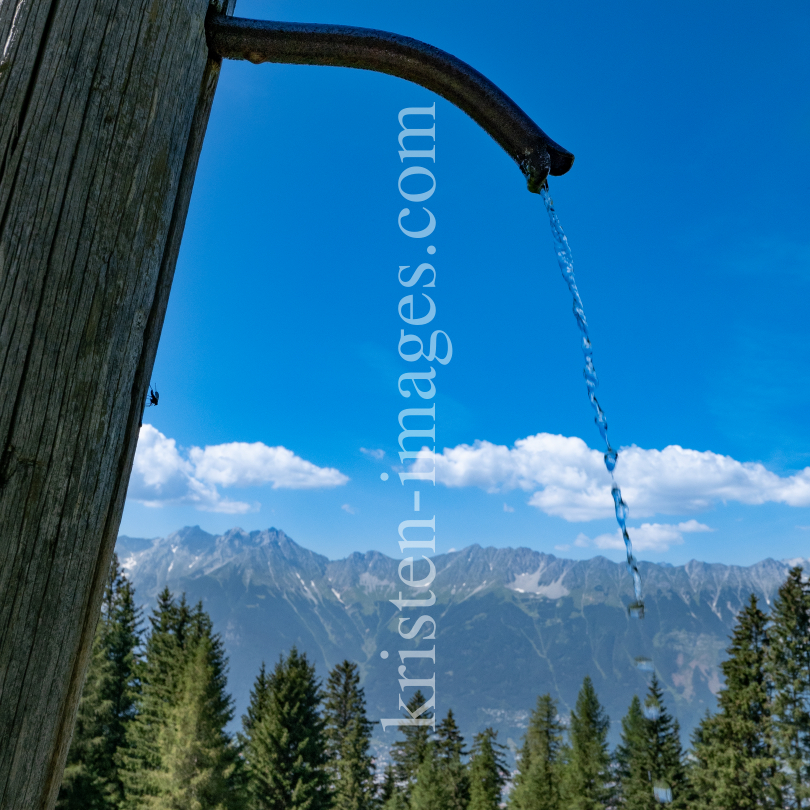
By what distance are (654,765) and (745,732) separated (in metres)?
9.19

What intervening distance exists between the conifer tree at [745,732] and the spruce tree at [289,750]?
1903cm

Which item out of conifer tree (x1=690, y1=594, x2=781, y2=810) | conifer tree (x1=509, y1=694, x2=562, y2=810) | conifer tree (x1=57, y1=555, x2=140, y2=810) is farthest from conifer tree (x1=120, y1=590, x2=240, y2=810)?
conifer tree (x1=690, y1=594, x2=781, y2=810)

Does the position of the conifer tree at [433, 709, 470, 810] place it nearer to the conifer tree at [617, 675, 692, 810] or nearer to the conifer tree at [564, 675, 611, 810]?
the conifer tree at [564, 675, 611, 810]

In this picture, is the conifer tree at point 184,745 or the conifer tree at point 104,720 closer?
the conifer tree at point 184,745

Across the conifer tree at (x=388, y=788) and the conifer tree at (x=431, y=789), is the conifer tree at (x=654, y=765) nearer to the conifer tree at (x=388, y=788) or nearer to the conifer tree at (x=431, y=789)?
the conifer tree at (x=431, y=789)

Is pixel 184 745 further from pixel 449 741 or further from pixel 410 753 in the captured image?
pixel 410 753

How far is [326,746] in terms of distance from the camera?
30141mm

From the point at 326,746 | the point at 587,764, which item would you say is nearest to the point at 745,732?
the point at 587,764

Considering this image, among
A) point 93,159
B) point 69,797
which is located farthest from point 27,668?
point 69,797

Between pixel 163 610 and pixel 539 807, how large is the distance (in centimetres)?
2374

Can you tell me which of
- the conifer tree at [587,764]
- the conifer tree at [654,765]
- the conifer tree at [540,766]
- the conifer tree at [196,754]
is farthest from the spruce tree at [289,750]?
the conifer tree at [654,765]

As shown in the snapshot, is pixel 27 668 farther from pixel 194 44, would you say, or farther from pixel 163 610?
pixel 163 610

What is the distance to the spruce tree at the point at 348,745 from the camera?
3319 centimetres

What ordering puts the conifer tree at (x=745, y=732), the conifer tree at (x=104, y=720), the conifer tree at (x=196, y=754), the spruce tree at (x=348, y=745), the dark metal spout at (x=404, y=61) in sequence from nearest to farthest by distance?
the dark metal spout at (x=404, y=61) < the conifer tree at (x=196, y=754) < the conifer tree at (x=104, y=720) < the conifer tree at (x=745, y=732) < the spruce tree at (x=348, y=745)
